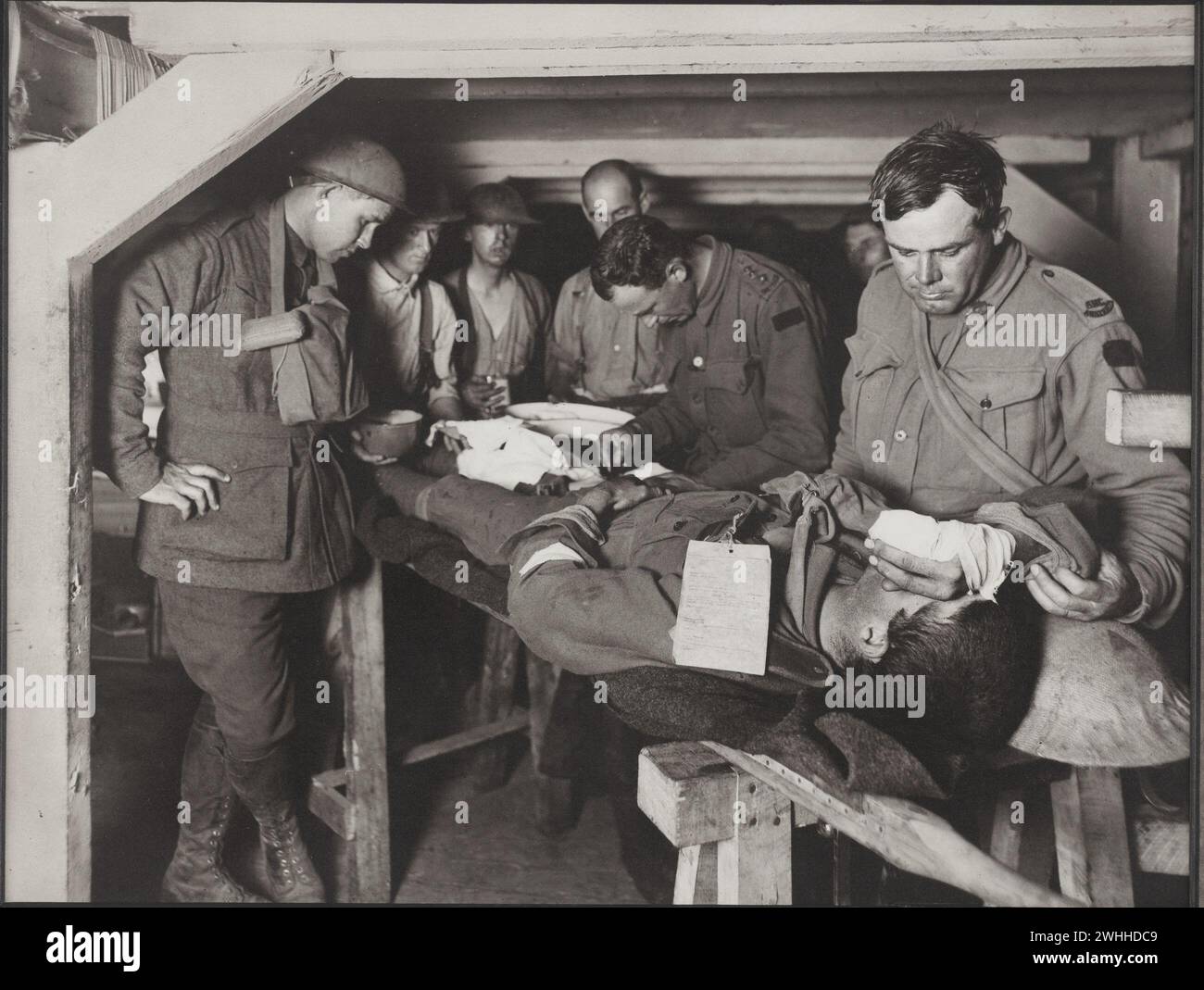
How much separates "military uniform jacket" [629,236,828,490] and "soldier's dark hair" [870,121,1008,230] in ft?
2.25

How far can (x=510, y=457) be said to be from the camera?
2.82 metres

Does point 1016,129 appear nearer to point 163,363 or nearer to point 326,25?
point 326,25

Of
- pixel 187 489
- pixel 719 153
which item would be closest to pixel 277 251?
pixel 187 489

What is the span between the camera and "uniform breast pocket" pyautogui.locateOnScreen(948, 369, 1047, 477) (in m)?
2.14

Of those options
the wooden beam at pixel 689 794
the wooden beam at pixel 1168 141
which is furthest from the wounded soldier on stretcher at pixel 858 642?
the wooden beam at pixel 1168 141

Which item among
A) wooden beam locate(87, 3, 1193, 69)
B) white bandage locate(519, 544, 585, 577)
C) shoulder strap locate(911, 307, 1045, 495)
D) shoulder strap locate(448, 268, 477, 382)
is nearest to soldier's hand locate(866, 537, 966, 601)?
shoulder strap locate(911, 307, 1045, 495)

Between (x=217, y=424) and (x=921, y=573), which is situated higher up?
(x=217, y=424)

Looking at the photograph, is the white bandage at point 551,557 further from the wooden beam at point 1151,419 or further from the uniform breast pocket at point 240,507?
the wooden beam at point 1151,419

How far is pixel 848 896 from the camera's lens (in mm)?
2389

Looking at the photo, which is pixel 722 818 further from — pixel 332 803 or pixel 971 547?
pixel 332 803

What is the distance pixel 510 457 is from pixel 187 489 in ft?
2.93

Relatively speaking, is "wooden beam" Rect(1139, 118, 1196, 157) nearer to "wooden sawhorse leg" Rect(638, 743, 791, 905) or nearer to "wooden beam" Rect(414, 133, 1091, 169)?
"wooden beam" Rect(414, 133, 1091, 169)

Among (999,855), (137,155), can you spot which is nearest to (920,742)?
(999,855)

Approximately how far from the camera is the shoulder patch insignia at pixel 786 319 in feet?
9.21
